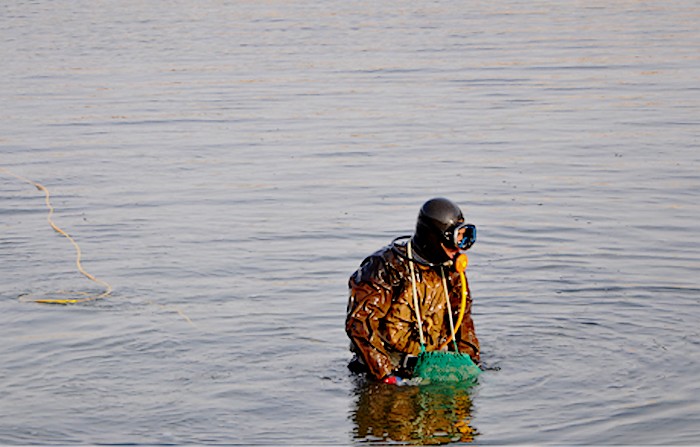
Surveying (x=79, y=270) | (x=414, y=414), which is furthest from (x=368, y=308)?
(x=79, y=270)

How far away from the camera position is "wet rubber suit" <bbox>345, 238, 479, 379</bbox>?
8.23 metres

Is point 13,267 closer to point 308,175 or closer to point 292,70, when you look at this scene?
point 308,175

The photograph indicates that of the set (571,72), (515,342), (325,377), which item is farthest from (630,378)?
(571,72)

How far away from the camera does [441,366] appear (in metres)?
8.39

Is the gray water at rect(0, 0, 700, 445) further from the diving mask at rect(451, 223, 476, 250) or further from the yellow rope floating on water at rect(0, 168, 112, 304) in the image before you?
the diving mask at rect(451, 223, 476, 250)

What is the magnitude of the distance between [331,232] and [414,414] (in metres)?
5.41

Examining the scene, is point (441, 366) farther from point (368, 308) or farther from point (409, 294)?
point (368, 308)

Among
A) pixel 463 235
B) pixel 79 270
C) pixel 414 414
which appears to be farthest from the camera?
pixel 79 270

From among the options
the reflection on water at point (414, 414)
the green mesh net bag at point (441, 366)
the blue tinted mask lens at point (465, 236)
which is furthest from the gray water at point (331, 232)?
the blue tinted mask lens at point (465, 236)

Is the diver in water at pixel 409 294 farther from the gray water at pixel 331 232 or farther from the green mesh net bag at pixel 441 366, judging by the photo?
the gray water at pixel 331 232

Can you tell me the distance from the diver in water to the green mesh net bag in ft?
0.31

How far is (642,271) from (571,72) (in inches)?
546

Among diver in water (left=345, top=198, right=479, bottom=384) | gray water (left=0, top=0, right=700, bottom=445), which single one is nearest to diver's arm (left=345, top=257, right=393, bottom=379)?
diver in water (left=345, top=198, right=479, bottom=384)

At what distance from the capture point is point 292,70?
1062 inches
